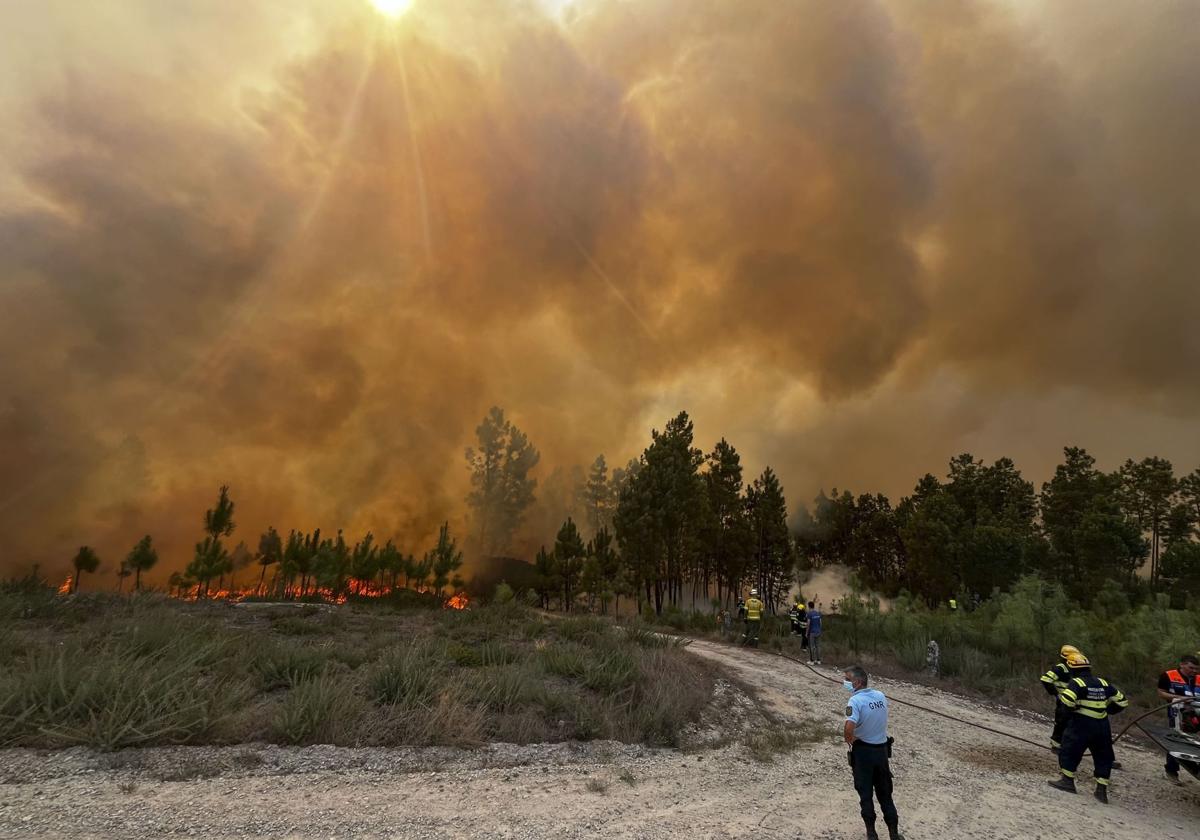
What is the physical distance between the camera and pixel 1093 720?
9.22 metres

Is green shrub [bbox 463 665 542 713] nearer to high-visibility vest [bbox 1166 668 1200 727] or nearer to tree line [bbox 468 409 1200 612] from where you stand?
high-visibility vest [bbox 1166 668 1200 727]

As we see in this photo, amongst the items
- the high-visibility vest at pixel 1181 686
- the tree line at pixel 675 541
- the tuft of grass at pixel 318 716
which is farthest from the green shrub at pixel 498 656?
the tree line at pixel 675 541

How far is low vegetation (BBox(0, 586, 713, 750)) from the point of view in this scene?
9.01 metres

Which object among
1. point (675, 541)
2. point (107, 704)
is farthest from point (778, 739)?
point (675, 541)

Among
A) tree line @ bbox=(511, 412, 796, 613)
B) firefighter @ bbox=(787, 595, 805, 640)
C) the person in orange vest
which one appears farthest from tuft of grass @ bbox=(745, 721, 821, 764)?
tree line @ bbox=(511, 412, 796, 613)

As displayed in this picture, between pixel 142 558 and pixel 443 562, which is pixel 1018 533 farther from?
pixel 142 558

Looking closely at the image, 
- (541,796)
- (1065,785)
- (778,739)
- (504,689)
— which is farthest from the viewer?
(504,689)

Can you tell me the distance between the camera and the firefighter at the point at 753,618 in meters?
25.3

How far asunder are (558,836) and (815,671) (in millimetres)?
16177

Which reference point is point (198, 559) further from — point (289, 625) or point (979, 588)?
point (979, 588)

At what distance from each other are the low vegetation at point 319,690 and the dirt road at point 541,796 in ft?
1.73

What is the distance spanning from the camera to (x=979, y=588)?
54.2 metres

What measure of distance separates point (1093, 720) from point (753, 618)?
16664 millimetres

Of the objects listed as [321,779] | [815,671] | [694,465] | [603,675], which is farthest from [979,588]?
[321,779]
